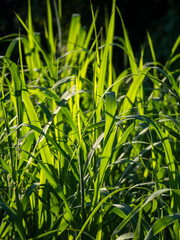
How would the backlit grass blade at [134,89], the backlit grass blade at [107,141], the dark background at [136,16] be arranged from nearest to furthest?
the backlit grass blade at [107,141]
the backlit grass blade at [134,89]
the dark background at [136,16]

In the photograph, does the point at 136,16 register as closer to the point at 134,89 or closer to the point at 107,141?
the point at 134,89

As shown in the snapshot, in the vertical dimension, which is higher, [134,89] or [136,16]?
[136,16]

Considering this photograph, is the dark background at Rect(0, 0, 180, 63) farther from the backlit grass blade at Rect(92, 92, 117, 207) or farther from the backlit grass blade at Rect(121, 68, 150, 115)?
the backlit grass blade at Rect(92, 92, 117, 207)

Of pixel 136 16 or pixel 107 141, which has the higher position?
pixel 136 16

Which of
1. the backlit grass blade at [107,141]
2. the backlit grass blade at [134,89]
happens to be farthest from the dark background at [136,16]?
the backlit grass blade at [107,141]

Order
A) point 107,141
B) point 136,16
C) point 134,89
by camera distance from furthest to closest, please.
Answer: point 136,16 < point 134,89 < point 107,141

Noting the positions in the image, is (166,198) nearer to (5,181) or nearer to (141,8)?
(5,181)

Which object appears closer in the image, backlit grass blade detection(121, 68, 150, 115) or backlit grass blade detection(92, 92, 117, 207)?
backlit grass blade detection(92, 92, 117, 207)

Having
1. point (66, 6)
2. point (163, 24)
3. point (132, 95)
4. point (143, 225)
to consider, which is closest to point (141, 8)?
point (163, 24)

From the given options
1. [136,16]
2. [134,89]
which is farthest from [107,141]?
[136,16]

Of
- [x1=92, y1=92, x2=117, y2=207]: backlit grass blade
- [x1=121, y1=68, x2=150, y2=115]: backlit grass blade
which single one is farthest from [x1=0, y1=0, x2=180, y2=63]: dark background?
[x1=92, y1=92, x2=117, y2=207]: backlit grass blade

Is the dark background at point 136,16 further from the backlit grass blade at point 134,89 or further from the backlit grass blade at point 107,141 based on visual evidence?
the backlit grass blade at point 107,141

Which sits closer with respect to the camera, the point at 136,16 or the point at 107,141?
the point at 107,141

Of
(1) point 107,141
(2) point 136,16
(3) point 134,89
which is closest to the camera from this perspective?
(1) point 107,141
